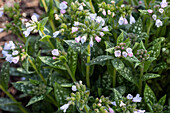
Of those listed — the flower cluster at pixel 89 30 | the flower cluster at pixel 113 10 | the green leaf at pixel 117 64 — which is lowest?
the green leaf at pixel 117 64

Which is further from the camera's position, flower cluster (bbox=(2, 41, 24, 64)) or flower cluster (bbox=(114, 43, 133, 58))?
flower cluster (bbox=(2, 41, 24, 64))

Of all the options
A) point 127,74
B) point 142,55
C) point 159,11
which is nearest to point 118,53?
point 142,55

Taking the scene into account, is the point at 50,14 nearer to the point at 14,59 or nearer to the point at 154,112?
the point at 14,59

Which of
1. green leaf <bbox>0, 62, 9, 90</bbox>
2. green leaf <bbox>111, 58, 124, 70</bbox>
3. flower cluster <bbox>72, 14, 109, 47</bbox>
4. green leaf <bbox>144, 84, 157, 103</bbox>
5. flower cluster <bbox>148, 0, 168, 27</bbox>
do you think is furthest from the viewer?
green leaf <bbox>0, 62, 9, 90</bbox>

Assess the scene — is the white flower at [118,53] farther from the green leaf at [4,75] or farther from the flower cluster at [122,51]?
the green leaf at [4,75]

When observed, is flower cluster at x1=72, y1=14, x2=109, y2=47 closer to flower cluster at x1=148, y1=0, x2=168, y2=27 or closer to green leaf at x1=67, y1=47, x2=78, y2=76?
green leaf at x1=67, y1=47, x2=78, y2=76

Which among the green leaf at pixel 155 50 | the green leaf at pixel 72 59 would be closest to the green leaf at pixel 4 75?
the green leaf at pixel 72 59

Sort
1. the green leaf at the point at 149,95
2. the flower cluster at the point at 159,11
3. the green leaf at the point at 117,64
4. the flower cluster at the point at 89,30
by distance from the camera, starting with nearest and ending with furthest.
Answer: the flower cluster at the point at 89,30 → the green leaf at the point at 117,64 → the flower cluster at the point at 159,11 → the green leaf at the point at 149,95

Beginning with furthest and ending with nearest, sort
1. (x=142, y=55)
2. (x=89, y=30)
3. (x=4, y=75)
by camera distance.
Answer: (x=4, y=75) → (x=142, y=55) → (x=89, y=30)

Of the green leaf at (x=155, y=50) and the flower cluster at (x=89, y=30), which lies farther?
the green leaf at (x=155, y=50)

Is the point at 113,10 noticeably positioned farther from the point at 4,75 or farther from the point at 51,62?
the point at 4,75

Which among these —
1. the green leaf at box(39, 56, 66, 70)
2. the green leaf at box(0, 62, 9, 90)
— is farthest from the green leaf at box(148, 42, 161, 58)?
the green leaf at box(0, 62, 9, 90)
